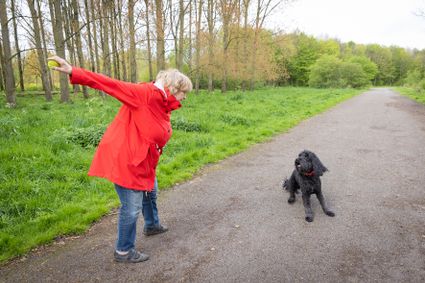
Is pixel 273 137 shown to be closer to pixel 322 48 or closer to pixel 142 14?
pixel 142 14

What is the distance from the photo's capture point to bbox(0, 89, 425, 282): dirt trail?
10.1ft

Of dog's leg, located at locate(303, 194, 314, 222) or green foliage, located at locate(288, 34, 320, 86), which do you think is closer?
dog's leg, located at locate(303, 194, 314, 222)

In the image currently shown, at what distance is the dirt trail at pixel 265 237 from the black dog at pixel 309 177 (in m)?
0.15

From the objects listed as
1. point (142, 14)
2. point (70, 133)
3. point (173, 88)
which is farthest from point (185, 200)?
point (142, 14)

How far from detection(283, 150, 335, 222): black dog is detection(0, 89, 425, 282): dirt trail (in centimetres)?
15

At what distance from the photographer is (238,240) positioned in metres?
3.68

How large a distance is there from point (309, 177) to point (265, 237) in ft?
3.98

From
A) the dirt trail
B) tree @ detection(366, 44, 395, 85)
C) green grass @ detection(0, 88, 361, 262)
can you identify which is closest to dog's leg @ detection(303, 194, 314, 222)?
the dirt trail

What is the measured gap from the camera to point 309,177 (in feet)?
14.4

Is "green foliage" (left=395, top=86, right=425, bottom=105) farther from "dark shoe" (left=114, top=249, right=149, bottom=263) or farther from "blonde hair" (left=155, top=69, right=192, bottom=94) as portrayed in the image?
"dark shoe" (left=114, top=249, right=149, bottom=263)

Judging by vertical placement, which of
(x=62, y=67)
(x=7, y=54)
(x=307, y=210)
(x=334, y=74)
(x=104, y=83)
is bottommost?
(x=307, y=210)

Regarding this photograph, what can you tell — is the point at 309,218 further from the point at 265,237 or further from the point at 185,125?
the point at 185,125

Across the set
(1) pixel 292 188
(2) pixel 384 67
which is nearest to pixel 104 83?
(1) pixel 292 188

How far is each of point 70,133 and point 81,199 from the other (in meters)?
3.32
